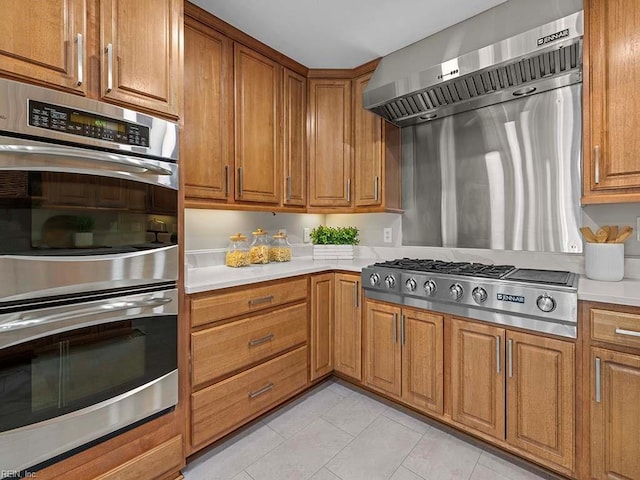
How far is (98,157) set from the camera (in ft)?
3.98

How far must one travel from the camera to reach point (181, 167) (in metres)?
1.50

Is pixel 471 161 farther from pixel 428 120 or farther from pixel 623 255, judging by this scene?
pixel 623 255

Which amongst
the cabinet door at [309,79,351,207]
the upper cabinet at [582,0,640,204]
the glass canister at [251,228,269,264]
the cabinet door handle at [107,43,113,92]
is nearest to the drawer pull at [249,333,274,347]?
the glass canister at [251,228,269,264]

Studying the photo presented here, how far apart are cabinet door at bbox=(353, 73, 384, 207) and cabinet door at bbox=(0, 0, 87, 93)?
1854 mm

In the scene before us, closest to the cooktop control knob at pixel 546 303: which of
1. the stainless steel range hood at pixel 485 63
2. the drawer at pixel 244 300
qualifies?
the stainless steel range hood at pixel 485 63

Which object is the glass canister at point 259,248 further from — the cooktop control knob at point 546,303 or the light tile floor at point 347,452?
the cooktop control knob at point 546,303

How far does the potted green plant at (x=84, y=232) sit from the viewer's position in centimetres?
119

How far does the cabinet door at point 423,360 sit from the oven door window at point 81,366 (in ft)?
4.41

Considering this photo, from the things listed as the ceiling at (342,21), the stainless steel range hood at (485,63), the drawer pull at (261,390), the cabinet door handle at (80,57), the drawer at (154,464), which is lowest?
the drawer at (154,464)

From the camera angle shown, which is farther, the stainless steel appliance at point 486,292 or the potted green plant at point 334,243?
the potted green plant at point 334,243

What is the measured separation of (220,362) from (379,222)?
1800 mm

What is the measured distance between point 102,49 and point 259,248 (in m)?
1.49

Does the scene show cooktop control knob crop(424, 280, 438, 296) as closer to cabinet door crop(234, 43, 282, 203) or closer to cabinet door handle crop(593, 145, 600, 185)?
cabinet door handle crop(593, 145, 600, 185)

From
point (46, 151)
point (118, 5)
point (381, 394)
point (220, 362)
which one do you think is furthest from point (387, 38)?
point (381, 394)
